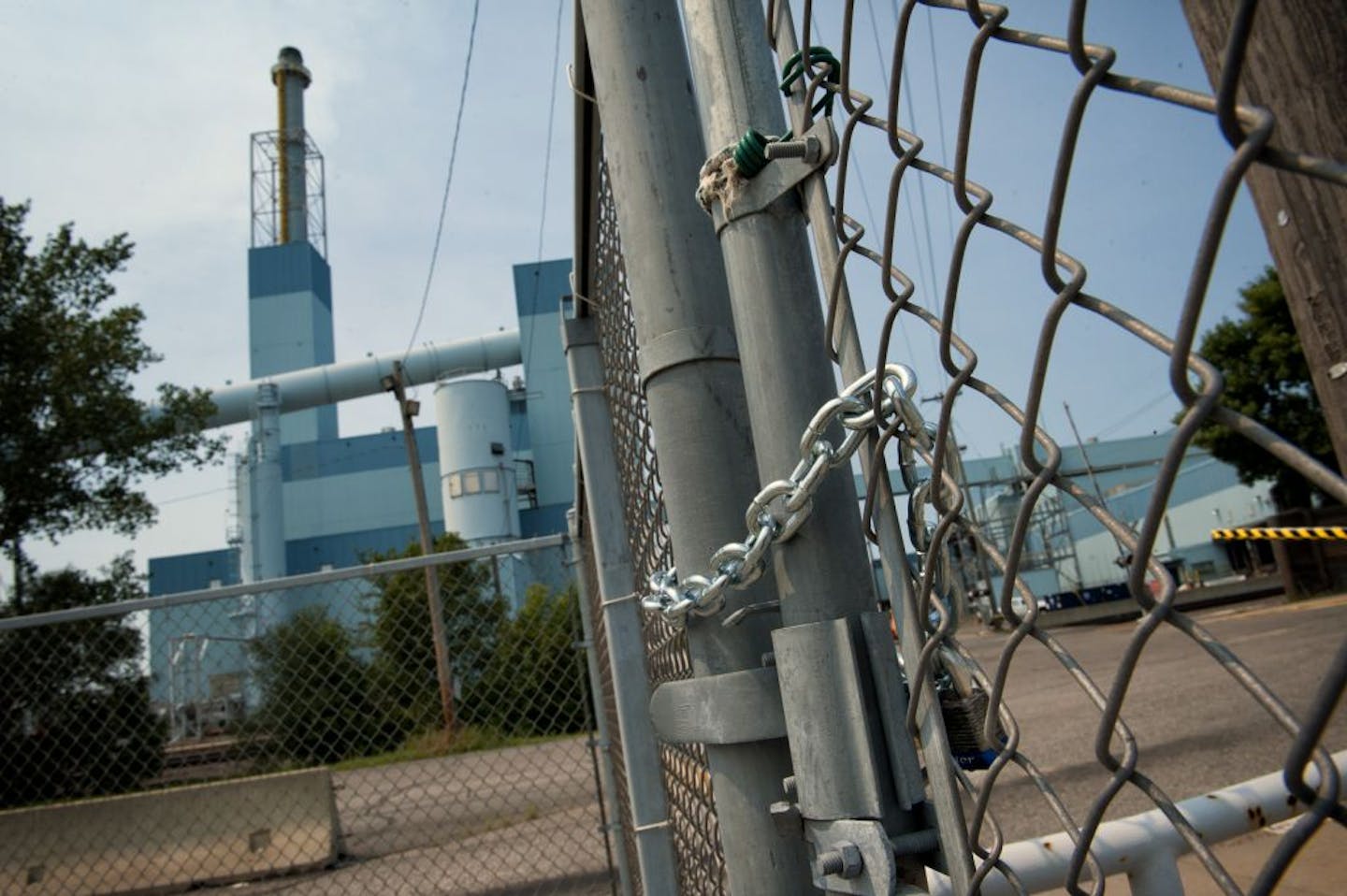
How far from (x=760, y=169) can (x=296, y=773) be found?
694cm

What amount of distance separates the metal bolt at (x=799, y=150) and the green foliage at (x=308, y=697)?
250 inches

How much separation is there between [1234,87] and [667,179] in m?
0.86

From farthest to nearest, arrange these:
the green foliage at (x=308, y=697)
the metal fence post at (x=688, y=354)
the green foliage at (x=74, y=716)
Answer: the green foliage at (x=308, y=697), the green foliage at (x=74, y=716), the metal fence post at (x=688, y=354)

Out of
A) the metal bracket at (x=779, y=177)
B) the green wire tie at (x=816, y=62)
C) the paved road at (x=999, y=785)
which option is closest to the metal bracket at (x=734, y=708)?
the metal bracket at (x=779, y=177)

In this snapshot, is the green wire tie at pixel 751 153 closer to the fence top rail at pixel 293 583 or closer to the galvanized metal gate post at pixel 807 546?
the galvanized metal gate post at pixel 807 546

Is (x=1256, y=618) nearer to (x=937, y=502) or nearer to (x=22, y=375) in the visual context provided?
(x=937, y=502)

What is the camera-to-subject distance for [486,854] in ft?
19.5

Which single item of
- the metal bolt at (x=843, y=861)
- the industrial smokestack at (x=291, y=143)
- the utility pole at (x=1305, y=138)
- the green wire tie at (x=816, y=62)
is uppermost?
the industrial smokestack at (x=291, y=143)

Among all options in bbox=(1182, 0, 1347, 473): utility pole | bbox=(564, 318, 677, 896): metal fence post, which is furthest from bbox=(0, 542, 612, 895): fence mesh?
bbox=(1182, 0, 1347, 473): utility pole

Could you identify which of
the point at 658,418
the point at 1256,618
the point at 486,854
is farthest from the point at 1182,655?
the point at 658,418

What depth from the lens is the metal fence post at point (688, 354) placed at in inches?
39.6

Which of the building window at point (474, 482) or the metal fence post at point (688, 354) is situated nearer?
the metal fence post at point (688, 354)

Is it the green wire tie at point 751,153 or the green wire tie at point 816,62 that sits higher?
the green wire tie at point 816,62

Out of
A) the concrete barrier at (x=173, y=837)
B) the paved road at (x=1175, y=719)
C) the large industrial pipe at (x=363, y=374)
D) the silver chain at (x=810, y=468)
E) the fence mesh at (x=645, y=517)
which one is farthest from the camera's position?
the large industrial pipe at (x=363, y=374)
